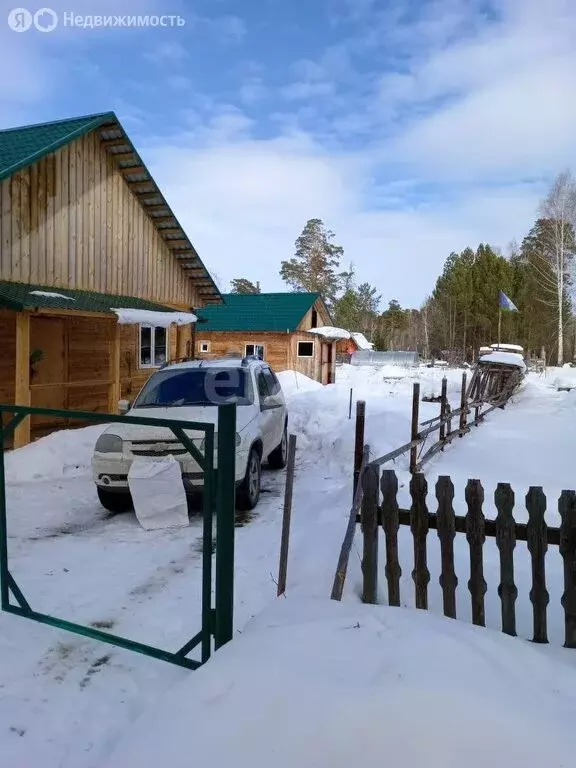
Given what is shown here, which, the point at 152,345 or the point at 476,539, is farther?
the point at 152,345

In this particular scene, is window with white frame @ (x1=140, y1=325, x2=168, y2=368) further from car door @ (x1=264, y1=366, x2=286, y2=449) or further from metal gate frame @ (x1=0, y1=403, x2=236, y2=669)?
metal gate frame @ (x1=0, y1=403, x2=236, y2=669)

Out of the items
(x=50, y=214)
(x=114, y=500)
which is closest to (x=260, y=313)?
(x=50, y=214)

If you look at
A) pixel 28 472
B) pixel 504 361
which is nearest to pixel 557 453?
pixel 28 472

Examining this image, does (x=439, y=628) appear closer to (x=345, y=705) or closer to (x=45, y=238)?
(x=345, y=705)

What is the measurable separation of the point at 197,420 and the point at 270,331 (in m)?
22.0

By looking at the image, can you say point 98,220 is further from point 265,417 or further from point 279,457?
point 265,417

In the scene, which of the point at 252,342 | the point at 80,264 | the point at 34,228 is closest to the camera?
the point at 34,228

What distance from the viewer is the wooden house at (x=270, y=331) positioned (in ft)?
95.3

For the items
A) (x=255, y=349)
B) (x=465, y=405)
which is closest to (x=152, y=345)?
(x=465, y=405)

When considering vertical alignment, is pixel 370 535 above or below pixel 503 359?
below

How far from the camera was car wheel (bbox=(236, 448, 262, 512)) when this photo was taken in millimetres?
6984

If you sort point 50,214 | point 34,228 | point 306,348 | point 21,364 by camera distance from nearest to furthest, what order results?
point 21,364, point 34,228, point 50,214, point 306,348

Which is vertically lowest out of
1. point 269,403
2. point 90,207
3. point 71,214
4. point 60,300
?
point 269,403

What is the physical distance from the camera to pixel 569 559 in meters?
3.57
